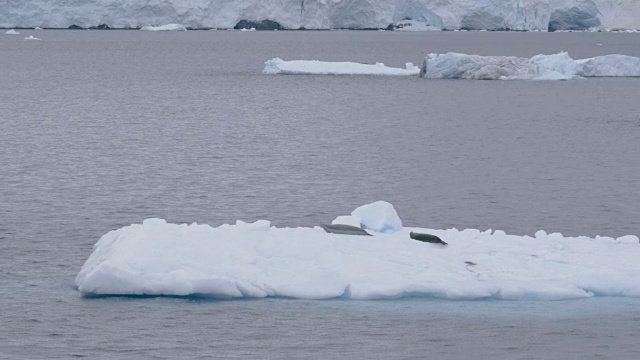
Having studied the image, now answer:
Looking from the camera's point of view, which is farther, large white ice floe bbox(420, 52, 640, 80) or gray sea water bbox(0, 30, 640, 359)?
large white ice floe bbox(420, 52, 640, 80)

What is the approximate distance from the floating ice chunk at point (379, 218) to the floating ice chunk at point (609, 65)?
44760 millimetres

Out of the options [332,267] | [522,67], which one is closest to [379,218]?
[332,267]

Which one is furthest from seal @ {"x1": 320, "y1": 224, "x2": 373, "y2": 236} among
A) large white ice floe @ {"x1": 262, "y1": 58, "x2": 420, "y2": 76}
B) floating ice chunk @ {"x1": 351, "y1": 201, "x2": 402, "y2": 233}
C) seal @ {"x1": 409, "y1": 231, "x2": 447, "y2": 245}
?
large white ice floe @ {"x1": 262, "y1": 58, "x2": 420, "y2": 76}

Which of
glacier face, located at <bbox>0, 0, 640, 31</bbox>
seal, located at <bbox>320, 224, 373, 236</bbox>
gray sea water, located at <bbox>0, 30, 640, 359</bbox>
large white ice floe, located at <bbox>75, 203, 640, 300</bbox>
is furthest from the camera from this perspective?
glacier face, located at <bbox>0, 0, 640, 31</bbox>

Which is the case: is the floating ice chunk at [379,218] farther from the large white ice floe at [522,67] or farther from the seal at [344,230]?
the large white ice floe at [522,67]

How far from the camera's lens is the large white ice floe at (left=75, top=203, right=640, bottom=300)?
14297 millimetres

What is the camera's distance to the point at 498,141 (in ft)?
117

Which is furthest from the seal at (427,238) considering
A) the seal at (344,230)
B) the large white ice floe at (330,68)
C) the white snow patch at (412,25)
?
the white snow patch at (412,25)

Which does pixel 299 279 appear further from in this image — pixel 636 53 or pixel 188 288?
pixel 636 53

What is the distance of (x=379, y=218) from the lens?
55.0ft

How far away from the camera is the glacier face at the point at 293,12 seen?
11175cm

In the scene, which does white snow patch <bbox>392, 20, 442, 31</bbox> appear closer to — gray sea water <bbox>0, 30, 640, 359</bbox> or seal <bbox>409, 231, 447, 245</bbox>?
gray sea water <bbox>0, 30, 640, 359</bbox>

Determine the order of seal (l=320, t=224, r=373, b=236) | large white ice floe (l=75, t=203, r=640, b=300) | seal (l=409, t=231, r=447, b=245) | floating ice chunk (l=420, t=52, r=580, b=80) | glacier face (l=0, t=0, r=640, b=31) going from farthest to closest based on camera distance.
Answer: glacier face (l=0, t=0, r=640, b=31), floating ice chunk (l=420, t=52, r=580, b=80), seal (l=320, t=224, r=373, b=236), seal (l=409, t=231, r=447, b=245), large white ice floe (l=75, t=203, r=640, b=300)

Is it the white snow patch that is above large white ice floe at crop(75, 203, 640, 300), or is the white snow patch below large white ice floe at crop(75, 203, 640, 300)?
below
